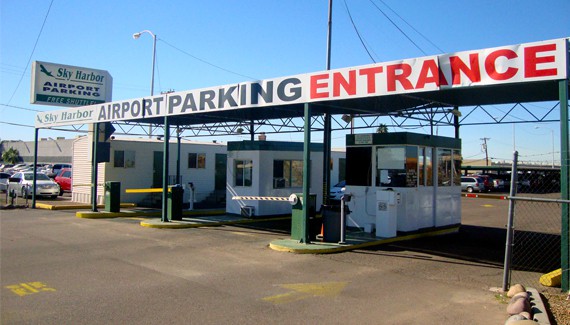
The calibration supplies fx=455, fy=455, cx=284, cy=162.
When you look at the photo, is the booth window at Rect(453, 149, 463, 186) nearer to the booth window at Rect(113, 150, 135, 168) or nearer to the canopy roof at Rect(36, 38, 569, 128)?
the canopy roof at Rect(36, 38, 569, 128)

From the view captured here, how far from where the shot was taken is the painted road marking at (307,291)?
6.91m

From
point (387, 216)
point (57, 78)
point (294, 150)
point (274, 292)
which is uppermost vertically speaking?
point (57, 78)

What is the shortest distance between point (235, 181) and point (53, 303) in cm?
1210

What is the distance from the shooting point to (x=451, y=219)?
14.9 m

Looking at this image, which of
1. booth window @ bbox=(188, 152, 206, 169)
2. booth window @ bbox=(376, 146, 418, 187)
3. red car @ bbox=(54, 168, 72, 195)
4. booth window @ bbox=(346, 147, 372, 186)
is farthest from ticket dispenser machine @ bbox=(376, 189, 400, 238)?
red car @ bbox=(54, 168, 72, 195)

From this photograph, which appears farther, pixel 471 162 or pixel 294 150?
pixel 471 162

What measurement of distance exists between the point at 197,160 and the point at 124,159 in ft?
13.9

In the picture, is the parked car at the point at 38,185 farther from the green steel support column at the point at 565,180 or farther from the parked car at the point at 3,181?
the green steel support column at the point at 565,180

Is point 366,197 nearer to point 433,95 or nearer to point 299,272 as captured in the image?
point 433,95

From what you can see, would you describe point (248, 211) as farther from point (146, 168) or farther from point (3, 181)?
point (3, 181)

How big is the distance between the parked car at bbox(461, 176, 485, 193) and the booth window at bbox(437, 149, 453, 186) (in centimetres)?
3124

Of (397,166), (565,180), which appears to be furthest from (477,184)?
(565,180)

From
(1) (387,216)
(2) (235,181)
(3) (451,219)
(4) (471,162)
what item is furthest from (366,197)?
(4) (471,162)

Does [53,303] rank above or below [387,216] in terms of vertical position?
below
